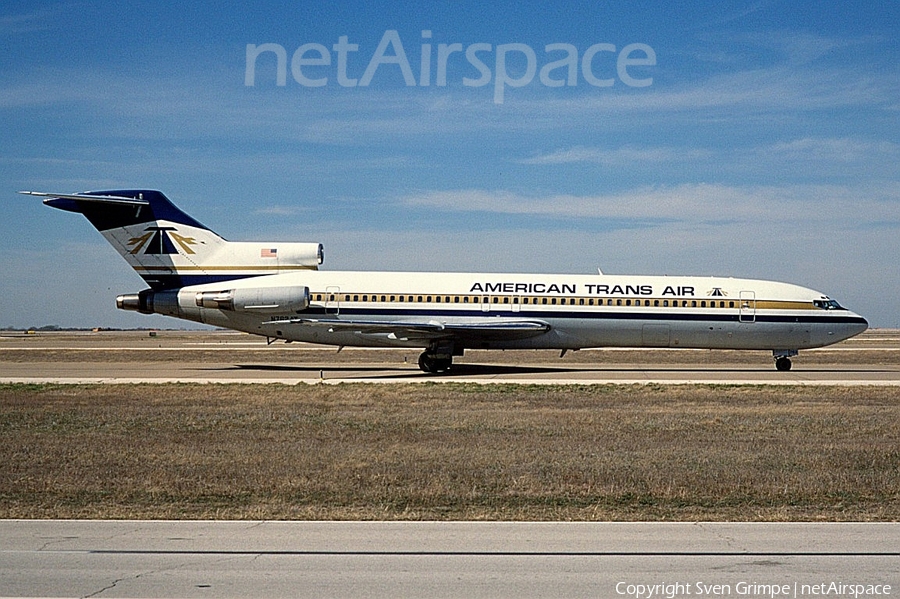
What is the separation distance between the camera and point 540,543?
28.9 ft

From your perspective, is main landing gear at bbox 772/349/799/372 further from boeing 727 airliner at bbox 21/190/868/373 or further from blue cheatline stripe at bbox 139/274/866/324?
blue cheatline stripe at bbox 139/274/866/324

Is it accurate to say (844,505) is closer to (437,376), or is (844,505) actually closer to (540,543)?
A: (540,543)

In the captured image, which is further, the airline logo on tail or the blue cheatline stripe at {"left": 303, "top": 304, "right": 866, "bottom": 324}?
the airline logo on tail

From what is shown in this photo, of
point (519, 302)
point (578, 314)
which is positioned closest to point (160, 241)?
point (519, 302)

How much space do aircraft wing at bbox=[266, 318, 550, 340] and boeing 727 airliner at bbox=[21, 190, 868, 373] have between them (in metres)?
0.05

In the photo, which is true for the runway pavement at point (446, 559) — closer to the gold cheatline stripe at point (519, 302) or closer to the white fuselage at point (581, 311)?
the white fuselage at point (581, 311)

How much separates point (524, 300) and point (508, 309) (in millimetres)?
706

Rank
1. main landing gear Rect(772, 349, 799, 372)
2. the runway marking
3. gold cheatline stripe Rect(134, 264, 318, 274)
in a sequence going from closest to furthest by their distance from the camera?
the runway marking
main landing gear Rect(772, 349, 799, 372)
gold cheatline stripe Rect(134, 264, 318, 274)

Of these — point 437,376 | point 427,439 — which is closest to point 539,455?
point 427,439

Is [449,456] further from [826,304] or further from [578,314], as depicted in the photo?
[826,304]

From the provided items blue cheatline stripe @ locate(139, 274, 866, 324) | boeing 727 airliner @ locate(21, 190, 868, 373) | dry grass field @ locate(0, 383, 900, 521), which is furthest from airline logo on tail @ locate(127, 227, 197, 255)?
dry grass field @ locate(0, 383, 900, 521)

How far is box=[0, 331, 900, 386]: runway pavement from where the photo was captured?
104ft

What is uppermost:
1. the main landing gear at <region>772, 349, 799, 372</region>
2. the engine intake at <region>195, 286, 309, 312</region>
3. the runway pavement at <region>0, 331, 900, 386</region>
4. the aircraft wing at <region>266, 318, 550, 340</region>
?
the engine intake at <region>195, 286, 309, 312</region>

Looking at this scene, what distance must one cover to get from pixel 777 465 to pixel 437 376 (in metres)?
20.9
